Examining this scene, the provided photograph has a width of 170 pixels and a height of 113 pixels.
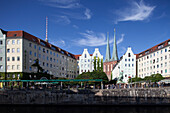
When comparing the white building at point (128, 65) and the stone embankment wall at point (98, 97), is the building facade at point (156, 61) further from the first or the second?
the stone embankment wall at point (98, 97)

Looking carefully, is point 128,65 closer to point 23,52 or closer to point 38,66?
point 38,66

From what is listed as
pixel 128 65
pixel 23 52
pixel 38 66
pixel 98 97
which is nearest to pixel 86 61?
pixel 128 65

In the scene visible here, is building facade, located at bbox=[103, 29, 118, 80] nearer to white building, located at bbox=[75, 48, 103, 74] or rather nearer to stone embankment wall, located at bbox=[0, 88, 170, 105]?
white building, located at bbox=[75, 48, 103, 74]

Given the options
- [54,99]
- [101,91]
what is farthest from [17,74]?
[101,91]

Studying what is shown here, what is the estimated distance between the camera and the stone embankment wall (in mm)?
41875

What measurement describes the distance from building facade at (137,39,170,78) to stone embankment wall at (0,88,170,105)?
1320 inches

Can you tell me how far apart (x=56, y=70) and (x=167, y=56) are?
50.2 meters

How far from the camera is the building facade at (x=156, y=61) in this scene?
2906 inches

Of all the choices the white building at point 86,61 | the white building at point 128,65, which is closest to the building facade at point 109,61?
the white building at point 86,61

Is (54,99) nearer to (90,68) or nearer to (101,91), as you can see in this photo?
(101,91)

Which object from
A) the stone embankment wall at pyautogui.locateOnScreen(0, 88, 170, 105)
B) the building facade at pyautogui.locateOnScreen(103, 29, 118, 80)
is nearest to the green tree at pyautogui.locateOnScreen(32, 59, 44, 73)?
the stone embankment wall at pyautogui.locateOnScreen(0, 88, 170, 105)

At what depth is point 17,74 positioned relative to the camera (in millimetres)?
64250

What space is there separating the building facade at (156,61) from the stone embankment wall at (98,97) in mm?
33529

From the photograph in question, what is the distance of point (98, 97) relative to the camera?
1654 inches
